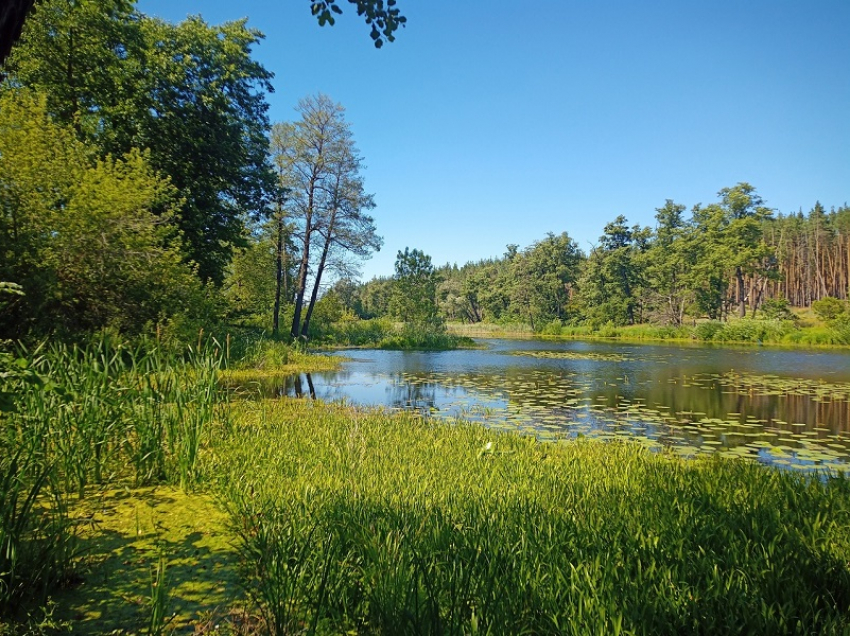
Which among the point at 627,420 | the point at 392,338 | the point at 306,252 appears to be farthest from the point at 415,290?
the point at 627,420

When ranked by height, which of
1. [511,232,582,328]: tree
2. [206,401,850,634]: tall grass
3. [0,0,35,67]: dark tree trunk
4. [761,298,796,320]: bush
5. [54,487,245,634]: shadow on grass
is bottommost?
[54,487,245,634]: shadow on grass

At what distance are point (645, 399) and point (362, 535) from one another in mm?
10669

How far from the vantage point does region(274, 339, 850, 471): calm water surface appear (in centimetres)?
752

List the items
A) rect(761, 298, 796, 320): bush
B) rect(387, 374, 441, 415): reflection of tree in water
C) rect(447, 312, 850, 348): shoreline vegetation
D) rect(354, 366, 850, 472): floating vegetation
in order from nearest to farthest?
rect(354, 366, 850, 472): floating vegetation → rect(387, 374, 441, 415): reflection of tree in water → rect(447, 312, 850, 348): shoreline vegetation → rect(761, 298, 796, 320): bush

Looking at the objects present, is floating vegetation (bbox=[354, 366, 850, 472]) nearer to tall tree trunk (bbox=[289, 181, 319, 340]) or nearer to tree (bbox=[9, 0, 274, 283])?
tree (bbox=[9, 0, 274, 283])

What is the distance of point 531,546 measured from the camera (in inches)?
102

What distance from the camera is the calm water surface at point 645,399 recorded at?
7.52 m

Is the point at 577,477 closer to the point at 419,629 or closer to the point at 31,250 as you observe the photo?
the point at 419,629

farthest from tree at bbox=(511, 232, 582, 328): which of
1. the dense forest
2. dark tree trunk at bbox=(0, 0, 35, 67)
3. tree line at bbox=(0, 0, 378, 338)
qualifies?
dark tree trunk at bbox=(0, 0, 35, 67)

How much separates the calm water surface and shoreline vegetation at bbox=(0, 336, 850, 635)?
2.61 m

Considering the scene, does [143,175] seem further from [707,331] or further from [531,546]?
[707,331]

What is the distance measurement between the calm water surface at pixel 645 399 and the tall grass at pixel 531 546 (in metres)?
2.84

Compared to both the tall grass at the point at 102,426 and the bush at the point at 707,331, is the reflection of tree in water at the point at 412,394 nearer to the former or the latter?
the tall grass at the point at 102,426

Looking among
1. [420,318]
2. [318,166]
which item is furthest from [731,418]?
[420,318]
